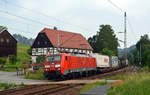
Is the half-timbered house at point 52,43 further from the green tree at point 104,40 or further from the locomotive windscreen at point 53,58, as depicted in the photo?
the locomotive windscreen at point 53,58

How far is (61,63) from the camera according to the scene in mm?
25219

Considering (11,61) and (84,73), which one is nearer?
(84,73)

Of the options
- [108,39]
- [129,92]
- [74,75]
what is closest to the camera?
[129,92]

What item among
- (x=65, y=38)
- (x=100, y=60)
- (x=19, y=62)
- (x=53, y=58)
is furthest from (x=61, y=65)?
(x=65, y=38)

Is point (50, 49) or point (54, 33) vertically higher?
point (54, 33)

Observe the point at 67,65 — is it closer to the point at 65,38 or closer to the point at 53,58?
the point at 53,58

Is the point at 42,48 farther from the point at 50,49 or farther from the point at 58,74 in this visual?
the point at 58,74

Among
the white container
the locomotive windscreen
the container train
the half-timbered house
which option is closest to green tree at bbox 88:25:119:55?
the half-timbered house

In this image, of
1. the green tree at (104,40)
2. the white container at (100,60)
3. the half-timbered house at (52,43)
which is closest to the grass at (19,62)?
the half-timbered house at (52,43)

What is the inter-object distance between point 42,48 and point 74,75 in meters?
37.9

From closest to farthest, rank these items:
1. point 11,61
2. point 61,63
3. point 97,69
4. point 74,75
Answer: point 61,63 → point 74,75 → point 97,69 → point 11,61

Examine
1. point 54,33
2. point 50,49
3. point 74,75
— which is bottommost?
point 74,75

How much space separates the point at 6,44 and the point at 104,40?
36034 millimetres

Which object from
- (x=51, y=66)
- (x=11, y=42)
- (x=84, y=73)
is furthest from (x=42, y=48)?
(x=51, y=66)
